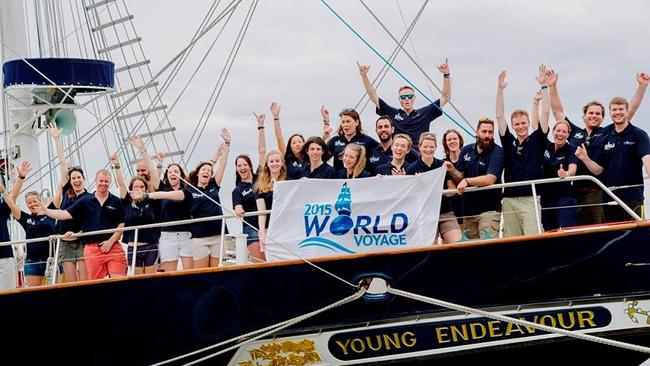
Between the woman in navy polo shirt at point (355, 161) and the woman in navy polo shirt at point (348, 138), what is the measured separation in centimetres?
49

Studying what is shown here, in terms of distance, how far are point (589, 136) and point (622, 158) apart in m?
0.47

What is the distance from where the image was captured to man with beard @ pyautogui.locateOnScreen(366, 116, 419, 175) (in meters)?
15.2

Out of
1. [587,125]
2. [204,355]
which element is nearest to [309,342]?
[204,355]

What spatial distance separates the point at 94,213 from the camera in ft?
52.3

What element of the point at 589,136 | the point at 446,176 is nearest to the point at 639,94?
the point at 589,136

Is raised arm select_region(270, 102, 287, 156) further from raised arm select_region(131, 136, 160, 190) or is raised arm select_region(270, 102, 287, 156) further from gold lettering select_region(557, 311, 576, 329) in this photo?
gold lettering select_region(557, 311, 576, 329)

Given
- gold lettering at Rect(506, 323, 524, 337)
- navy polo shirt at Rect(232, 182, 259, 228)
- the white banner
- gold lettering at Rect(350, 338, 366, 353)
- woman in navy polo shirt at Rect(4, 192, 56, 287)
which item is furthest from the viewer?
woman in navy polo shirt at Rect(4, 192, 56, 287)

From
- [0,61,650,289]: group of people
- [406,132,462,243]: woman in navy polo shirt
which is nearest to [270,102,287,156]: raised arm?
[0,61,650,289]: group of people

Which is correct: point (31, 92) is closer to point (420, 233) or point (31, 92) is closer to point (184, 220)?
point (184, 220)

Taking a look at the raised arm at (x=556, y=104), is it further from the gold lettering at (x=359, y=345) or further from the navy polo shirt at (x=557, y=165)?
the gold lettering at (x=359, y=345)

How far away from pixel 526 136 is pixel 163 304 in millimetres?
4032

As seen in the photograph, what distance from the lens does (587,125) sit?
15.0 meters

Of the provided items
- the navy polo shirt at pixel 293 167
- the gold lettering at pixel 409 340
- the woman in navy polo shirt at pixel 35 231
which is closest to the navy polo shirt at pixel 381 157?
the navy polo shirt at pixel 293 167

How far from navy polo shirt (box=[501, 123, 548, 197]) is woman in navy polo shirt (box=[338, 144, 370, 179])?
141 cm
